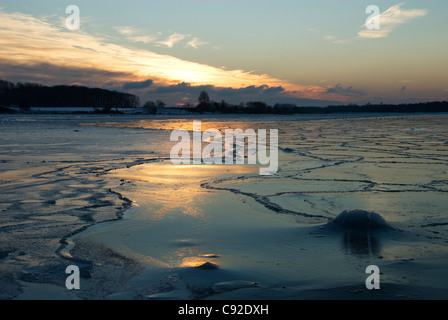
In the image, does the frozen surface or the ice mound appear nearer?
the frozen surface

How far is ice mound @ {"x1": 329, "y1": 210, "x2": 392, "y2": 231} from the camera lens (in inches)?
140

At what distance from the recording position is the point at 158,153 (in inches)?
394

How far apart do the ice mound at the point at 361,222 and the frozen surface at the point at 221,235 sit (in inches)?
0.5

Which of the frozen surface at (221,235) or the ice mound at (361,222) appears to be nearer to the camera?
the frozen surface at (221,235)

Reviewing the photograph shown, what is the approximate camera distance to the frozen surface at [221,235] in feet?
8.23

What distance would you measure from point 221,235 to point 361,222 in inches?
49.8

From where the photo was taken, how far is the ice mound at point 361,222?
140 inches

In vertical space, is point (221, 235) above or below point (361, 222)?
below

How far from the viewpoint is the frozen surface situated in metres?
2.51

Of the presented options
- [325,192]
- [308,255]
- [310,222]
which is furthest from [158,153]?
[308,255]

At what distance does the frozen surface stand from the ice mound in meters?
0.01

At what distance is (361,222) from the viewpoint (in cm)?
358
